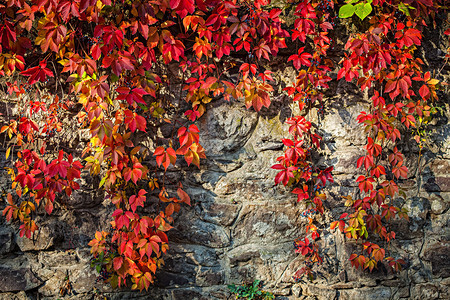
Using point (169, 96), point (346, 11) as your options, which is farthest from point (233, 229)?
point (346, 11)

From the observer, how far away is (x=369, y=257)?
2027 millimetres

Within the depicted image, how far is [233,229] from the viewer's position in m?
2.05

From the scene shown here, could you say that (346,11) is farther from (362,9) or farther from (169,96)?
(169,96)

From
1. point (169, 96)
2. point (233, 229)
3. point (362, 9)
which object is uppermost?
point (362, 9)

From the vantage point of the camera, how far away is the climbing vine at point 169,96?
71.4 inches

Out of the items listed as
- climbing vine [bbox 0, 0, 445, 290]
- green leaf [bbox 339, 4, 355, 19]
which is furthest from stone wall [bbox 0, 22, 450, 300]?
green leaf [bbox 339, 4, 355, 19]

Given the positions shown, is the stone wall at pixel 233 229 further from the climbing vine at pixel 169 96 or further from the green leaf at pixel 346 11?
the green leaf at pixel 346 11

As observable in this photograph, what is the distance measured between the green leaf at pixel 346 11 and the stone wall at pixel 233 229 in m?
0.39

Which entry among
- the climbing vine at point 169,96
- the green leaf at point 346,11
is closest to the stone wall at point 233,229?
the climbing vine at point 169,96

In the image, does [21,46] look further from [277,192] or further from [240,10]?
[277,192]

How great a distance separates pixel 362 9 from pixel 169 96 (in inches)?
45.2

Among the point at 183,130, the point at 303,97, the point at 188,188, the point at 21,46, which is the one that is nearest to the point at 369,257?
the point at 303,97

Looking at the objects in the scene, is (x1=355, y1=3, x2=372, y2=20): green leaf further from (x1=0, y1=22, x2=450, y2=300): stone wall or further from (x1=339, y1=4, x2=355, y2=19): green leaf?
(x1=0, y1=22, x2=450, y2=300): stone wall

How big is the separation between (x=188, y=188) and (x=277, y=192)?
53 cm
